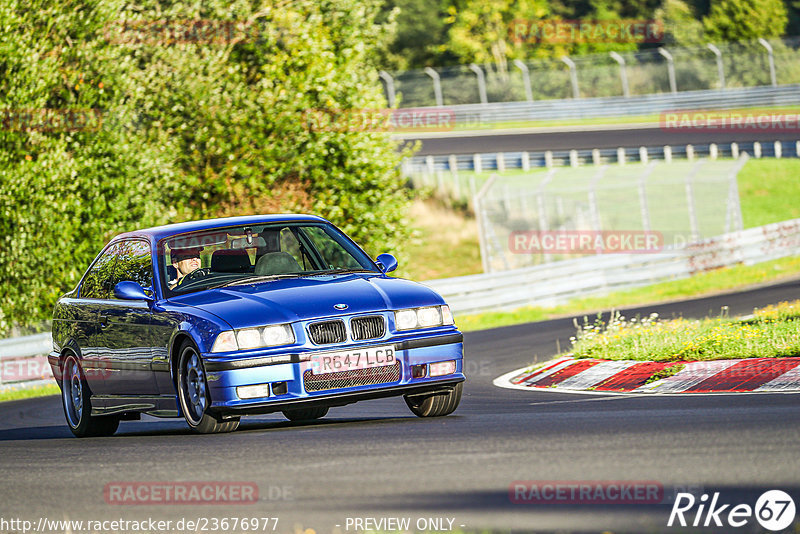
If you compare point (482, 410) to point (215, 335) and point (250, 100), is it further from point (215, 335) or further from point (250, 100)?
point (250, 100)

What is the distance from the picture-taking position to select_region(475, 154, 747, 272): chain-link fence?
86.2 feet

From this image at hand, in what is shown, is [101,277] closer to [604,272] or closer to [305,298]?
[305,298]

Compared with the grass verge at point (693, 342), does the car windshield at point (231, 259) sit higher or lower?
higher

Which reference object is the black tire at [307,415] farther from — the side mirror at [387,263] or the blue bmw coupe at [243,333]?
the side mirror at [387,263]

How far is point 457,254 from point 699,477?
3019cm

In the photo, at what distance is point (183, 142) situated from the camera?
25406mm

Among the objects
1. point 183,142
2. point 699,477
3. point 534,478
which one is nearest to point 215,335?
point 534,478

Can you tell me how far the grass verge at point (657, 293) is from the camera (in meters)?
22.8

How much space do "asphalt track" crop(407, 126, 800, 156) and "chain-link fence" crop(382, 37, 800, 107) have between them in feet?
8.30

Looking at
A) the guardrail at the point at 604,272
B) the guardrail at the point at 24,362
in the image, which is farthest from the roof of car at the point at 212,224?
the guardrail at the point at 604,272

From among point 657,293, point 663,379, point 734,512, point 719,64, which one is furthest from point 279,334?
point 719,64

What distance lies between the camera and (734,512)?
5234 millimetres

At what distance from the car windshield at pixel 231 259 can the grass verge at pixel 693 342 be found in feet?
10.6

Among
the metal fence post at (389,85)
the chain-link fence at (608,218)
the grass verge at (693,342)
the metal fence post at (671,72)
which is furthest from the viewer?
the metal fence post at (389,85)
